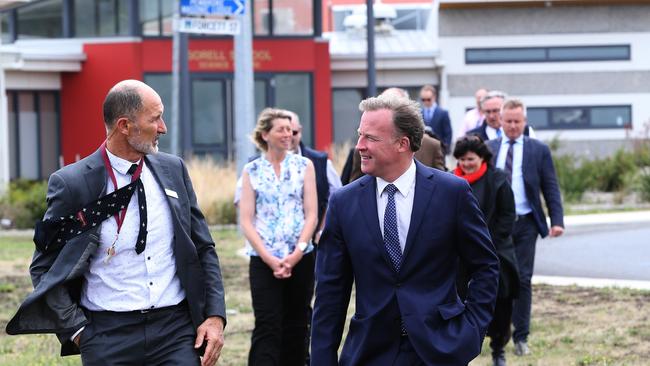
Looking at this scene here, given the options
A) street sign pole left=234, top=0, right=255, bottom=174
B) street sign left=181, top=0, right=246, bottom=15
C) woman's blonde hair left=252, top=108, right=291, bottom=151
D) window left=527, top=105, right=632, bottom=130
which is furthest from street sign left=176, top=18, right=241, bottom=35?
window left=527, top=105, right=632, bottom=130

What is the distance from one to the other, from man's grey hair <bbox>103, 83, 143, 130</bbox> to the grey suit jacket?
0.19 metres

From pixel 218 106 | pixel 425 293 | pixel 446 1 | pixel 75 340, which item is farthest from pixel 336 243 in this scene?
pixel 446 1

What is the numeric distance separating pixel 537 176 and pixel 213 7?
7.76m

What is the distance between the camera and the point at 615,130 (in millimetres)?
41594

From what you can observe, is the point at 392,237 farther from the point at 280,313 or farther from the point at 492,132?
the point at 492,132

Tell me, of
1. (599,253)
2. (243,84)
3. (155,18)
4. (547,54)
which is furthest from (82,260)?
(547,54)

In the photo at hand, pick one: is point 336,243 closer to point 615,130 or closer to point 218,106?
point 218,106

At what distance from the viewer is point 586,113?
41719mm

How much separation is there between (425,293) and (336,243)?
0.45m

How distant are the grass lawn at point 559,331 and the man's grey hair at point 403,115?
4868mm

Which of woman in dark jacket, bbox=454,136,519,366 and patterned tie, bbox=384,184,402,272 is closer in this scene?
patterned tie, bbox=384,184,402,272

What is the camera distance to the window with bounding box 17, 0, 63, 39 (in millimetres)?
39375

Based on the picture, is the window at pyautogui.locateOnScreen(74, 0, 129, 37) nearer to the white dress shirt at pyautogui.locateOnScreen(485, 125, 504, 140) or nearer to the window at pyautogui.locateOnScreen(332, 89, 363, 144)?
the window at pyautogui.locateOnScreen(332, 89, 363, 144)

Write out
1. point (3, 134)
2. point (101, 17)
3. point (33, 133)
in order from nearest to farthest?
1. point (3, 134)
2. point (101, 17)
3. point (33, 133)
